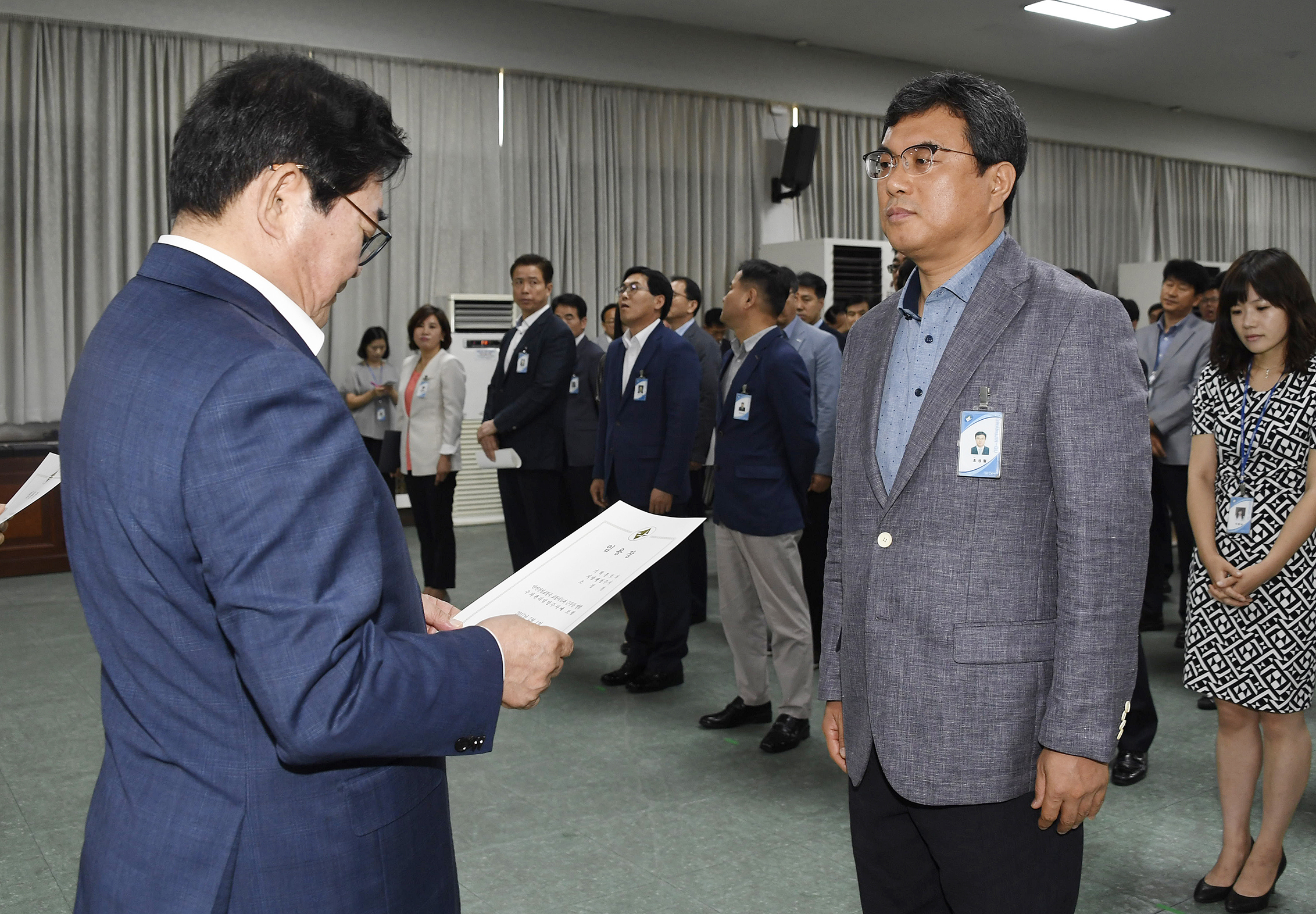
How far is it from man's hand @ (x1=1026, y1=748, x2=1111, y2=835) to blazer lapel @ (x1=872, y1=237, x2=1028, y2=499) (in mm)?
402

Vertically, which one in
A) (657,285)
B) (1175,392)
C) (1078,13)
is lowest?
(1175,392)

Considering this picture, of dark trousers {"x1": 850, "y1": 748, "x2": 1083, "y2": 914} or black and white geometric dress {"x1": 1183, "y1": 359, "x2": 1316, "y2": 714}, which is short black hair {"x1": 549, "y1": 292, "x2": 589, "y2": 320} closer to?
black and white geometric dress {"x1": 1183, "y1": 359, "x2": 1316, "y2": 714}

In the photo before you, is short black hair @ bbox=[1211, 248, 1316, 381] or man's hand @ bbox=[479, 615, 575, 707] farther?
short black hair @ bbox=[1211, 248, 1316, 381]

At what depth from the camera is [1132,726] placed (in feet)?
10.8

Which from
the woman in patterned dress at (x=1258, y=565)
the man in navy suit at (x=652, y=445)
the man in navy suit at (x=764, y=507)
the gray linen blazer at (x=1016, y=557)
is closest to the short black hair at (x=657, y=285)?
the man in navy suit at (x=652, y=445)

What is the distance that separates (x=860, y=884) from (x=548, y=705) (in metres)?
2.57

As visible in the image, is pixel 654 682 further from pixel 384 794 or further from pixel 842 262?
pixel 842 262

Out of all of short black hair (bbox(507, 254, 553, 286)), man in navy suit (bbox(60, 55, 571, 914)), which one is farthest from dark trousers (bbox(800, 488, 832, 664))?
man in navy suit (bbox(60, 55, 571, 914))

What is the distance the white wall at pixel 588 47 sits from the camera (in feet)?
24.7

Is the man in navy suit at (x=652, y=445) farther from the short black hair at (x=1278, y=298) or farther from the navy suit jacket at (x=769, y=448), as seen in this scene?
the short black hair at (x=1278, y=298)

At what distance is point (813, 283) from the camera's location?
20.4 ft

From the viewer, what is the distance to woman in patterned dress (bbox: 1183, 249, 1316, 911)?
8.09 feet

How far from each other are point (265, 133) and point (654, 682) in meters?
3.44

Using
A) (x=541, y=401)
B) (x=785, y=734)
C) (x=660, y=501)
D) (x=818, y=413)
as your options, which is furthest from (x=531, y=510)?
(x=785, y=734)
